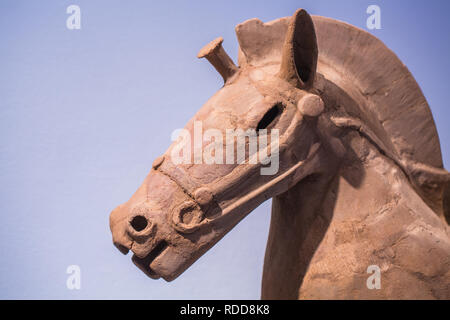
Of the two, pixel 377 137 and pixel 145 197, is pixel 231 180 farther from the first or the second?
pixel 377 137

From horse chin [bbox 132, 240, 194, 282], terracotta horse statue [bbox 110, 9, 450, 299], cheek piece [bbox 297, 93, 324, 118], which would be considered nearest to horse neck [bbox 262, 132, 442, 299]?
terracotta horse statue [bbox 110, 9, 450, 299]

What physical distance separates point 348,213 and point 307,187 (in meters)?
0.20

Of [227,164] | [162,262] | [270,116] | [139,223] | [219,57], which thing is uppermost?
[219,57]

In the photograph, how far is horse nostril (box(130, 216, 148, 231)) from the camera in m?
1.48

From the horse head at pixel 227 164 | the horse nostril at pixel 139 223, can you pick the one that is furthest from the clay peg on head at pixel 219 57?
the horse nostril at pixel 139 223

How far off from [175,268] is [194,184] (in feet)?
0.99

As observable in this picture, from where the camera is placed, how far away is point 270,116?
1638mm

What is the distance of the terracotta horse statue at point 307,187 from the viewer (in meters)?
1.50

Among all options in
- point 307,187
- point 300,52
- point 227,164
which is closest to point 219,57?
point 300,52

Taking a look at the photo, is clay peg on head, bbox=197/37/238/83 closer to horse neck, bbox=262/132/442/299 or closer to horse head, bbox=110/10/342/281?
horse head, bbox=110/10/342/281

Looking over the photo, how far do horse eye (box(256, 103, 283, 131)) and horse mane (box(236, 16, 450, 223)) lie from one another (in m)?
0.38

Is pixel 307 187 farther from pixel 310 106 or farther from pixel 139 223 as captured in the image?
pixel 139 223
